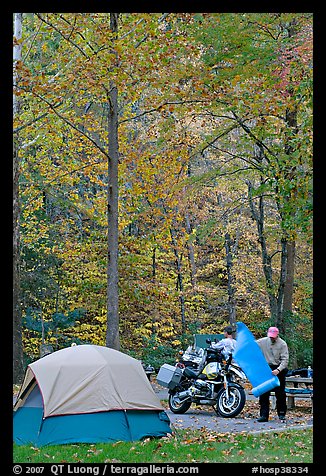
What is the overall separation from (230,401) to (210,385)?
53 cm

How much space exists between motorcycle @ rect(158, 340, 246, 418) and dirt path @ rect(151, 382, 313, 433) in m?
0.20

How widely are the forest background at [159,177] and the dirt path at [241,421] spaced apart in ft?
10.9

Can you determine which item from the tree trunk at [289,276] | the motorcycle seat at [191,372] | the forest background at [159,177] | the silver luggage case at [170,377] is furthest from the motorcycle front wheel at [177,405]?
the tree trunk at [289,276]

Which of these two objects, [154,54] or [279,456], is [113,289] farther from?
[279,456]

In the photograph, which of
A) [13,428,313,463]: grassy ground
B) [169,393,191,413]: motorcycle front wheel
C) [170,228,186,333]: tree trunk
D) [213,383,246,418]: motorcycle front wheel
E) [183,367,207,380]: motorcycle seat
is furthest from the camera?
[170,228,186,333]: tree trunk

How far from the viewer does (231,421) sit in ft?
A: 35.7

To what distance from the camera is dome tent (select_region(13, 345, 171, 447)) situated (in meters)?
8.98

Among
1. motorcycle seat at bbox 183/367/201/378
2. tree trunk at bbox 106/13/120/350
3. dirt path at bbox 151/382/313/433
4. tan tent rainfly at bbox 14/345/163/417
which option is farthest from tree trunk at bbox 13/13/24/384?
tan tent rainfly at bbox 14/345/163/417

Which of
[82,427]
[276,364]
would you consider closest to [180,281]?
[276,364]

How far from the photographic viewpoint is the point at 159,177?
2311 cm

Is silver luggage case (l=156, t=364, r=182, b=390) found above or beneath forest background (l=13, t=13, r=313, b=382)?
beneath

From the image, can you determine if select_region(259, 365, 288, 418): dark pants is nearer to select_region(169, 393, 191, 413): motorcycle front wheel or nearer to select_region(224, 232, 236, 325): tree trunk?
select_region(169, 393, 191, 413): motorcycle front wheel

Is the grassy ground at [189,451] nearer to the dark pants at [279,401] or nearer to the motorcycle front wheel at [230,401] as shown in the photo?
the dark pants at [279,401]
